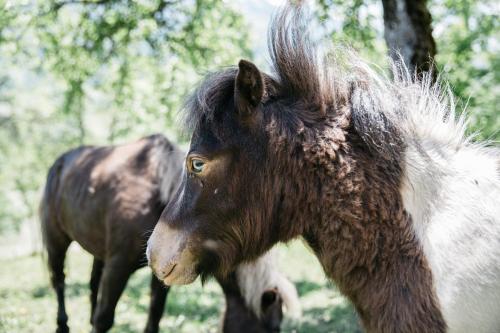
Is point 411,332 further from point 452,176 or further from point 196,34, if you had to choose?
point 196,34

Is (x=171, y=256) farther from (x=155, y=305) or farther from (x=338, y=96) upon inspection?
(x=155, y=305)

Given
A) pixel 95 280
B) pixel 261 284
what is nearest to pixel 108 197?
pixel 95 280

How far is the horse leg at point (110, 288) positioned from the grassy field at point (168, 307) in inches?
47.4

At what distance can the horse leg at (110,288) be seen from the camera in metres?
5.03

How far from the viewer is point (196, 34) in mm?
6922

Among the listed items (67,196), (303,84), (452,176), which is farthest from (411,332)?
(67,196)

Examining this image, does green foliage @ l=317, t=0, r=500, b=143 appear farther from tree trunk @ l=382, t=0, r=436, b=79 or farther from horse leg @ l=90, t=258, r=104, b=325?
horse leg @ l=90, t=258, r=104, b=325

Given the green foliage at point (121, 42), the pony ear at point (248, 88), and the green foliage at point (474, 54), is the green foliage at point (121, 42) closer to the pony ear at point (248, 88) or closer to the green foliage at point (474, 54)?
the green foliage at point (474, 54)

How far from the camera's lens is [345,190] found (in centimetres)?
242

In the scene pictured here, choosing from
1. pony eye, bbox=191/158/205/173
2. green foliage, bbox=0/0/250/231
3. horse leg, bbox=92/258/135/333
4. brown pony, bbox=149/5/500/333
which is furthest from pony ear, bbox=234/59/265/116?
green foliage, bbox=0/0/250/231

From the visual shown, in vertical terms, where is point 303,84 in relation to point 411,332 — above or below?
above

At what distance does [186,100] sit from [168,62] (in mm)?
4498

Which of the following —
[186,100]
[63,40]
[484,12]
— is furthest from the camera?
[63,40]

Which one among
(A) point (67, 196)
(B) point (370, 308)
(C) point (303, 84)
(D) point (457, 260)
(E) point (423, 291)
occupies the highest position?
(C) point (303, 84)
